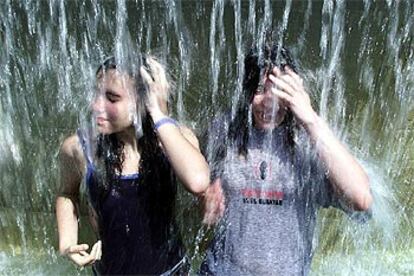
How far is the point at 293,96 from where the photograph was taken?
242 centimetres

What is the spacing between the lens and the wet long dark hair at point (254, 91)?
2518 millimetres

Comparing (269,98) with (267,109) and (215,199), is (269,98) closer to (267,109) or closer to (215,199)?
(267,109)

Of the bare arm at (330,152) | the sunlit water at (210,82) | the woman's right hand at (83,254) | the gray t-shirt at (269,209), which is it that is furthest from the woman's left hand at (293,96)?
the woman's right hand at (83,254)

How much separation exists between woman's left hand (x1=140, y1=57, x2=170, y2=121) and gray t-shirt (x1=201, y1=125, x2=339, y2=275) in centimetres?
30

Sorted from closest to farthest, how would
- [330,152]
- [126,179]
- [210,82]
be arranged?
[330,152], [126,179], [210,82]

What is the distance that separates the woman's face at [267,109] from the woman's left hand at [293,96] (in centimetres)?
2

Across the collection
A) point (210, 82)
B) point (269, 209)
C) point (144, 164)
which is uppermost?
point (210, 82)

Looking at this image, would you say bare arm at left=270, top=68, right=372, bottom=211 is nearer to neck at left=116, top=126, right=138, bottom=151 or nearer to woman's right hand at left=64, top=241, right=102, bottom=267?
neck at left=116, top=126, right=138, bottom=151

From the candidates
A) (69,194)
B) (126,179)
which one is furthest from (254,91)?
(69,194)

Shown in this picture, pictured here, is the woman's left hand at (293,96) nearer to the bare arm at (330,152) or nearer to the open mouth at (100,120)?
the bare arm at (330,152)

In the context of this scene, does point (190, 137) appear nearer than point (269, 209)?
No

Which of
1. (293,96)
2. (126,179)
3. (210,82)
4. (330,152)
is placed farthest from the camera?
(210,82)

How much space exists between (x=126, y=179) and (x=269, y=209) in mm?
461

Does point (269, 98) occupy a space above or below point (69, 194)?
above
